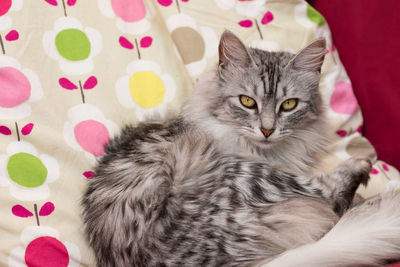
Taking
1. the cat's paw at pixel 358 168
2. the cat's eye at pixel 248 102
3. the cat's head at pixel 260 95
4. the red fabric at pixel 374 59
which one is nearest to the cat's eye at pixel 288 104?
the cat's head at pixel 260 95

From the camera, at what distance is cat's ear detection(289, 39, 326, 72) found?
146cm

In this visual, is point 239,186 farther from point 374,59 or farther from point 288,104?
point 374,59

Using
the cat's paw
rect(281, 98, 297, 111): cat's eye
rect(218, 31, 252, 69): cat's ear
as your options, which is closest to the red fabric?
the cat's paw

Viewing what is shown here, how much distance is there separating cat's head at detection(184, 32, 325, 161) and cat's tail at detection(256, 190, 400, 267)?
0.40 metres

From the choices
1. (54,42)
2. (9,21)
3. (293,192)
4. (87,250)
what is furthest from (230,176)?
(9,21)

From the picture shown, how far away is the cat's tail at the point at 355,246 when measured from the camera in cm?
110

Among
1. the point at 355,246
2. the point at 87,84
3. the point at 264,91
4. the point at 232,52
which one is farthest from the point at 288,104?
the point at 87,84

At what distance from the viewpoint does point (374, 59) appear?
71.2 inches

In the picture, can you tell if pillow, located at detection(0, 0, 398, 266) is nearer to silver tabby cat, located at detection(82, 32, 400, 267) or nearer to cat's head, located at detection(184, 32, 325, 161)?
silver tabby cat, located at detection(82, 32, 400, 267)

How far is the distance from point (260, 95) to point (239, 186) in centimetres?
35

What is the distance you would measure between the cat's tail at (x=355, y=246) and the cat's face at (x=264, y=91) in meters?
0.40

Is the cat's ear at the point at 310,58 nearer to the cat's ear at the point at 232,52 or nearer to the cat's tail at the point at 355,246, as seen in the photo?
the cat's ear at the point at 232,52

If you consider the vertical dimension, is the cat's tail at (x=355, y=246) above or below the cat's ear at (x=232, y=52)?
below

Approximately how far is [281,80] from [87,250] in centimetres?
88
